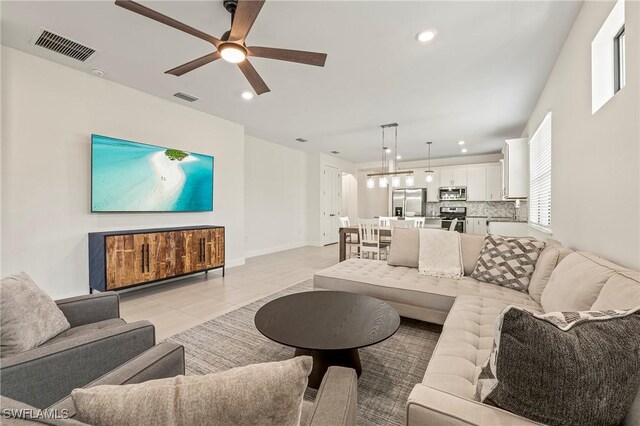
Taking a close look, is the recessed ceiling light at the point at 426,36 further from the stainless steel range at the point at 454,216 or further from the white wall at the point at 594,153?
the stainless steel range at the point at 454,216

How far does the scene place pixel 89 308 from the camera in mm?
1693

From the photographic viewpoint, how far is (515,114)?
4461 mm

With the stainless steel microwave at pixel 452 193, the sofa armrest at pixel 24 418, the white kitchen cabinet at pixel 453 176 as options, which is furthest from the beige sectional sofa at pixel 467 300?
the white kitchen cabinet at pixel 453 176

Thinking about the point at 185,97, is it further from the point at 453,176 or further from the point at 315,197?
the point at 453,176

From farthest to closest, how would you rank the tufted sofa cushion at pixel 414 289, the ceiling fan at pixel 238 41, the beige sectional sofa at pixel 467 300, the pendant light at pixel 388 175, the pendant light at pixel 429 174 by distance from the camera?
the pendant light at pixel 429 174 → the pendant light at pixel 388 175 → the tufted sofa cushion at pixel 414 289 → the ceiling fan at pixel 238 41 → the beige sectional sofa at pixel 467 300

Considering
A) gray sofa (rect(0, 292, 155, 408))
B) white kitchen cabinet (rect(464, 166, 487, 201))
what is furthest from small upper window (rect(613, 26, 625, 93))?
white kitchen cabinet (rect(464, 166, 487, 201))

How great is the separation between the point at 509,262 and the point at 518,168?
3013 millimetres

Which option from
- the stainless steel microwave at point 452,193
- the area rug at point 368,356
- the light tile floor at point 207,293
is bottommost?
the area rug at point 368,356

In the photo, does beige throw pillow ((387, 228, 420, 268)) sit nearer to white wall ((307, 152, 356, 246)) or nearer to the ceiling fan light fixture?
the ceiling fan light fixture

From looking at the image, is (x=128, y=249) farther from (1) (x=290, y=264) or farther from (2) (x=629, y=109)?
(2) (x=629, y=109)

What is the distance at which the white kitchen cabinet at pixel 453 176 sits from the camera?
759 cm

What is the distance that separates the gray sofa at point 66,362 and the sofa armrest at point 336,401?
3.37ft

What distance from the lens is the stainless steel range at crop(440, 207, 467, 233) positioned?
24.6 ft

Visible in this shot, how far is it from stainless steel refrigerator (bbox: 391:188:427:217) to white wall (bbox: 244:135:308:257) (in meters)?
2.96
